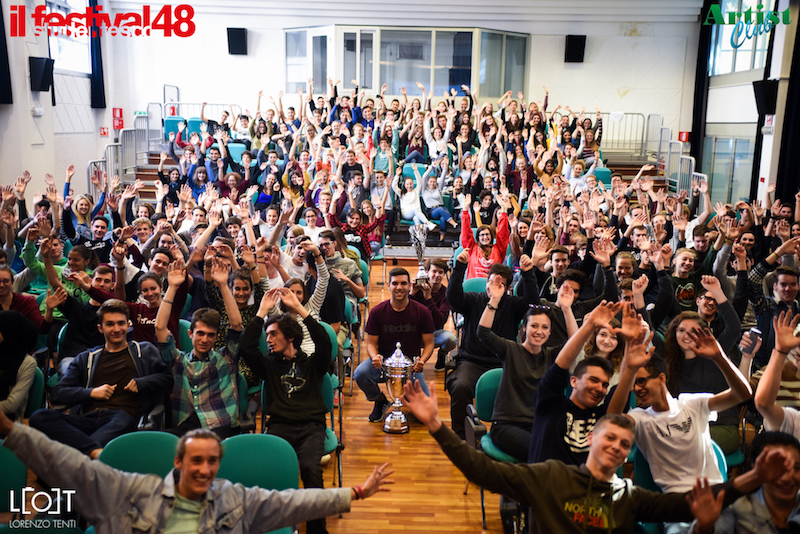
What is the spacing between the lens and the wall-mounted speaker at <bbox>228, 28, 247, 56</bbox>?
529 inches

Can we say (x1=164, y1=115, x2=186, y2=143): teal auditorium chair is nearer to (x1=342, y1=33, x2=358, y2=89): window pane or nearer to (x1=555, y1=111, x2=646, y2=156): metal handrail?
(x1=342, y1=33, x2=358, y2=89): window pane

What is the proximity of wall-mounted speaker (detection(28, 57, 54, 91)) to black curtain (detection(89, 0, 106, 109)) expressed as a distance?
3066 millimetres

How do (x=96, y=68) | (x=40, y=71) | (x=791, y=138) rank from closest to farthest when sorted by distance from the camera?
1. (x=791, y=138)
2. (x=40, y=71)
3. (x=96, y=68)

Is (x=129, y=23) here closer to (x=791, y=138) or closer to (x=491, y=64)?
(x=491, y=64)

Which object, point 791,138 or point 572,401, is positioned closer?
point 572,401

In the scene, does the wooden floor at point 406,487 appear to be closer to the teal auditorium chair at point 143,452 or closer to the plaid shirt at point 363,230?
the teal auditorium chair at point 143,452

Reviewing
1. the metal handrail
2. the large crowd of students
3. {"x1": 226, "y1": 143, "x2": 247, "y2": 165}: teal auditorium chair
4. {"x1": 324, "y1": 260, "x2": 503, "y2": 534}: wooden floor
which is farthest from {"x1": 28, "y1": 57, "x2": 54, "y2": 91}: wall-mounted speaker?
the metal handrail

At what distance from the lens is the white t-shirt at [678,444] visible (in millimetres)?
2699

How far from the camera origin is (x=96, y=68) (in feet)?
40.8

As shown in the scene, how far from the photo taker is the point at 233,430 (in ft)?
10.9

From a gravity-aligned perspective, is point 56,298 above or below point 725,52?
below

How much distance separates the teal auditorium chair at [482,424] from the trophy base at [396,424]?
77cm

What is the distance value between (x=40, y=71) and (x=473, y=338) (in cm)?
842
